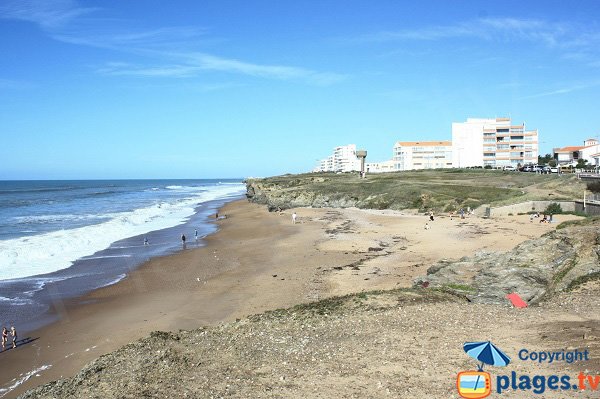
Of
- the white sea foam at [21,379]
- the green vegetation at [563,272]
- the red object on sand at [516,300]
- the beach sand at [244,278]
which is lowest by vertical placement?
the white sea foam at [21,379]

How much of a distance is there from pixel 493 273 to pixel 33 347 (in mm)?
16218

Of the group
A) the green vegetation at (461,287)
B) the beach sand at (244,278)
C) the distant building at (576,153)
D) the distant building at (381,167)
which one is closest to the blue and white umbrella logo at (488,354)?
the green vegetation at (461,287)

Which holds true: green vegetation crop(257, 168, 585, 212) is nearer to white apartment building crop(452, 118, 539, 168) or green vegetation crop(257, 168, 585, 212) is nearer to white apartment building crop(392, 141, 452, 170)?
white apartment building crop(452, 118, 539, 168)

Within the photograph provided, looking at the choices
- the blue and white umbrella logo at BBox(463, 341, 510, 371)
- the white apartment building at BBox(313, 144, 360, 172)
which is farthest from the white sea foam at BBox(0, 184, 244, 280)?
the white apartment building at BBox(313, 144, 360, 172)

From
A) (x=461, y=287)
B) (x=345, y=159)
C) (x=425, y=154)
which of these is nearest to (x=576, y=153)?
(x=425, y=154)

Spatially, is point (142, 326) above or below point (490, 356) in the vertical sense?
below

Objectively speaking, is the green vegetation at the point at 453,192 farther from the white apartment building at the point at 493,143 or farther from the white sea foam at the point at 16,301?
the white sea foam at the point at 16,301

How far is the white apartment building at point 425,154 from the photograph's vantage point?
119812 millimetres

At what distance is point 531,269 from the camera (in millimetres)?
16016

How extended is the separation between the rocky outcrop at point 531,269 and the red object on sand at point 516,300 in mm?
321

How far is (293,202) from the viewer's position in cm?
6769

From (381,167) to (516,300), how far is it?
125 meters

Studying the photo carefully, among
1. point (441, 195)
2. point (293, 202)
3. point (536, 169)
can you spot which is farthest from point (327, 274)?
point (536, 169)

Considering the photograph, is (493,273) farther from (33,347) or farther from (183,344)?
(33,347)
